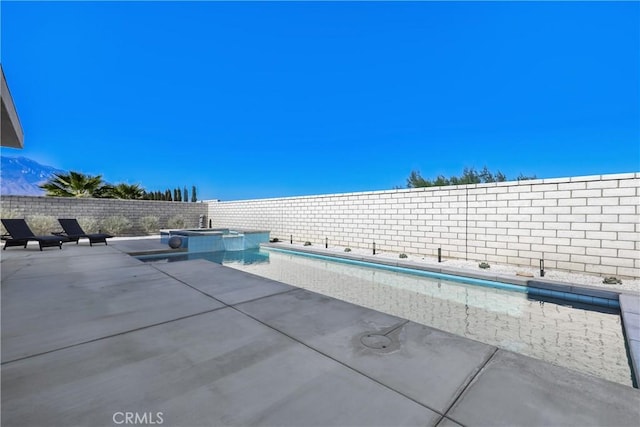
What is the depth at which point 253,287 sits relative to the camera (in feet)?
12.0

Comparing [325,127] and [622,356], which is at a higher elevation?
[325,127]

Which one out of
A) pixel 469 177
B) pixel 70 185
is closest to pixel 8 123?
pixel 70 185

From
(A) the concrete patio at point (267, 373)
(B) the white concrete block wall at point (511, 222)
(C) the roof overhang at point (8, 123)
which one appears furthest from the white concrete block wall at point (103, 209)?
(A) the concrete patio at point (267, 373)

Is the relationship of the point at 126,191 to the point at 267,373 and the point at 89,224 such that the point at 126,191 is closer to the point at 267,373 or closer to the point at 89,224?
the point at 89,224

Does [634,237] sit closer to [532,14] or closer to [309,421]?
[309,421]

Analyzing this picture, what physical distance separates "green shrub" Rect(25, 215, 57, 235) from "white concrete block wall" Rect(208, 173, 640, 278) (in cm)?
1176

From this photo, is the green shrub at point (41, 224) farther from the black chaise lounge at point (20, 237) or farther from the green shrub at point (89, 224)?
the black chaise lounge at point (20, 237)

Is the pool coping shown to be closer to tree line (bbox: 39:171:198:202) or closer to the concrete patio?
the concrete patio

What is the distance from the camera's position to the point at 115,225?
13.2 m

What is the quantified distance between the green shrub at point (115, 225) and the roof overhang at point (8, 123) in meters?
8.17

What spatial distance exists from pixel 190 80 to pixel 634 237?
1021 inches

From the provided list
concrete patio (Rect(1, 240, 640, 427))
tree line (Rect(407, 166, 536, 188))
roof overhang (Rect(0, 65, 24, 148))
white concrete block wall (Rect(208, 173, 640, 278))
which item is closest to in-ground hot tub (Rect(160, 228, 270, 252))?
white concrete block wall (Rect(208, 173, 640, 278))

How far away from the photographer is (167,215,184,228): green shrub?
15714 mm

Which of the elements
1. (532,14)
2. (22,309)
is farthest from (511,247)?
(532,14)
